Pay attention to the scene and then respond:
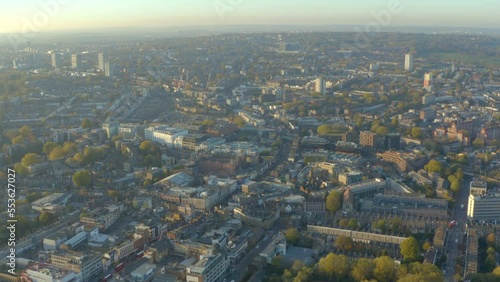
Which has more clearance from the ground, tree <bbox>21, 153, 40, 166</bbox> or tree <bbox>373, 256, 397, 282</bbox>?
tree <bbox>21, 153, 40, 166</bbox>

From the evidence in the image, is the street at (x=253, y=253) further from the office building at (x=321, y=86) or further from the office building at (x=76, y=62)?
the office building at (x=76, y=62)

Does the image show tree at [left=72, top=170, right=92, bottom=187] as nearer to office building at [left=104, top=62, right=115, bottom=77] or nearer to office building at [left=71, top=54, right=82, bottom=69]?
office building at [left=104, top=62, right=115, bottom=77]

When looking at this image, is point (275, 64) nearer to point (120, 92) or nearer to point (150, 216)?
point (120, 92)

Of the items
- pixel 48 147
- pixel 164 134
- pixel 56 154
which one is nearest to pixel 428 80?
pixel 164 134

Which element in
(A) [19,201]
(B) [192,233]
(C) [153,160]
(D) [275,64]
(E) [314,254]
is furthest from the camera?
(D) [275,64]

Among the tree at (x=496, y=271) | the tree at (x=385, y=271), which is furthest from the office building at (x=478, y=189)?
the tree at (x=385, y=271)

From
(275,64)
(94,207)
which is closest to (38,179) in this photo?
(94,207)

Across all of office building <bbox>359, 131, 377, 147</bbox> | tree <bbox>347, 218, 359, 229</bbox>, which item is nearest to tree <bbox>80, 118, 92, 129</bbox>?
office building <bbox>359, 131, 377, 147</bbox>
